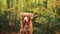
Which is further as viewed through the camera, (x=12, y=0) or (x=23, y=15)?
(x=12, y=0)

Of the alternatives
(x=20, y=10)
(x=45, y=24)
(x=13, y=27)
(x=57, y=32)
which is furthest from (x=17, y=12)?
(x=57, y=32)

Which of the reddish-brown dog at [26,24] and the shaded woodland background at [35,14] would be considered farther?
the shaded woodland background at [35,14]

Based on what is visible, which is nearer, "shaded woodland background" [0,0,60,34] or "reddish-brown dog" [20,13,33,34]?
"reddish-brown dog" [20,13,33,34]

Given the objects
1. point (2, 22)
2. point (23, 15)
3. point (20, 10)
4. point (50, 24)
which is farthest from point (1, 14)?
point (50, 24)

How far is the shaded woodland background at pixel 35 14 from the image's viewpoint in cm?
313

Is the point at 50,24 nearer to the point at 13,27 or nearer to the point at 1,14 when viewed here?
the point at 13,27

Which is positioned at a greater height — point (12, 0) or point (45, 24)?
point (12, 0)

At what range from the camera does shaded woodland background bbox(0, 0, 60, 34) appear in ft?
10.3

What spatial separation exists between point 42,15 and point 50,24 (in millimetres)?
206

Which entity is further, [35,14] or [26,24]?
[35,14]

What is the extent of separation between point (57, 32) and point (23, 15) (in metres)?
0.75

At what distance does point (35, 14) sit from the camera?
3168 millimetres

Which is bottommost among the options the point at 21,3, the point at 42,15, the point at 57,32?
the point at 57,32

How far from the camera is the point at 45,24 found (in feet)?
10.3
